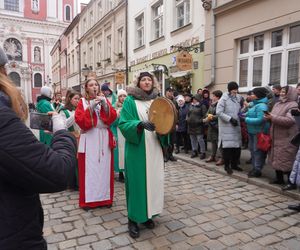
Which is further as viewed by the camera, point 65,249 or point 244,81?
point 244,81

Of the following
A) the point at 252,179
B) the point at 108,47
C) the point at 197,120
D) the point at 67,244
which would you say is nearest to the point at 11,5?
the point at 108,47

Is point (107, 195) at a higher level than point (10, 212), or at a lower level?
lower

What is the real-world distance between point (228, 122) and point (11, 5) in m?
59.5

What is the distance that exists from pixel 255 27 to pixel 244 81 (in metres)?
1.53

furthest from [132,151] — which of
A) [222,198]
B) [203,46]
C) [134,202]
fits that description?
[203,46]

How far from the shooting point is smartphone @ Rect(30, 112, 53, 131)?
1.63 m

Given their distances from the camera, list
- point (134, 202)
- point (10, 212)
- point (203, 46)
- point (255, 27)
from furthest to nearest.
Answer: point (203, 46), point (255, 27), point (134, 202), point (10, 212)

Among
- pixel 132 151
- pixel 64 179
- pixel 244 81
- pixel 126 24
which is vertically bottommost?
pixel 132 151

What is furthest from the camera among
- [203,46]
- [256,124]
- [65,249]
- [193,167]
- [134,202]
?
[203,46]

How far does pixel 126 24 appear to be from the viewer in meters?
16.2

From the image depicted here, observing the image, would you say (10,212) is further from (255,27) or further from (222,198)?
(255,27)

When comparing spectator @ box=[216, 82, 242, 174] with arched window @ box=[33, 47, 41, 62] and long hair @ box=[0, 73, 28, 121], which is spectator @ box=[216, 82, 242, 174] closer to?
long hair @ box=[0, 73, 28, 121]

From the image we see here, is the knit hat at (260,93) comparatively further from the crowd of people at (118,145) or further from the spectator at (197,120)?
the spectator at (197,120)

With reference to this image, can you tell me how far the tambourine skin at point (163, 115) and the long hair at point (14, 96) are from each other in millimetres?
1970
